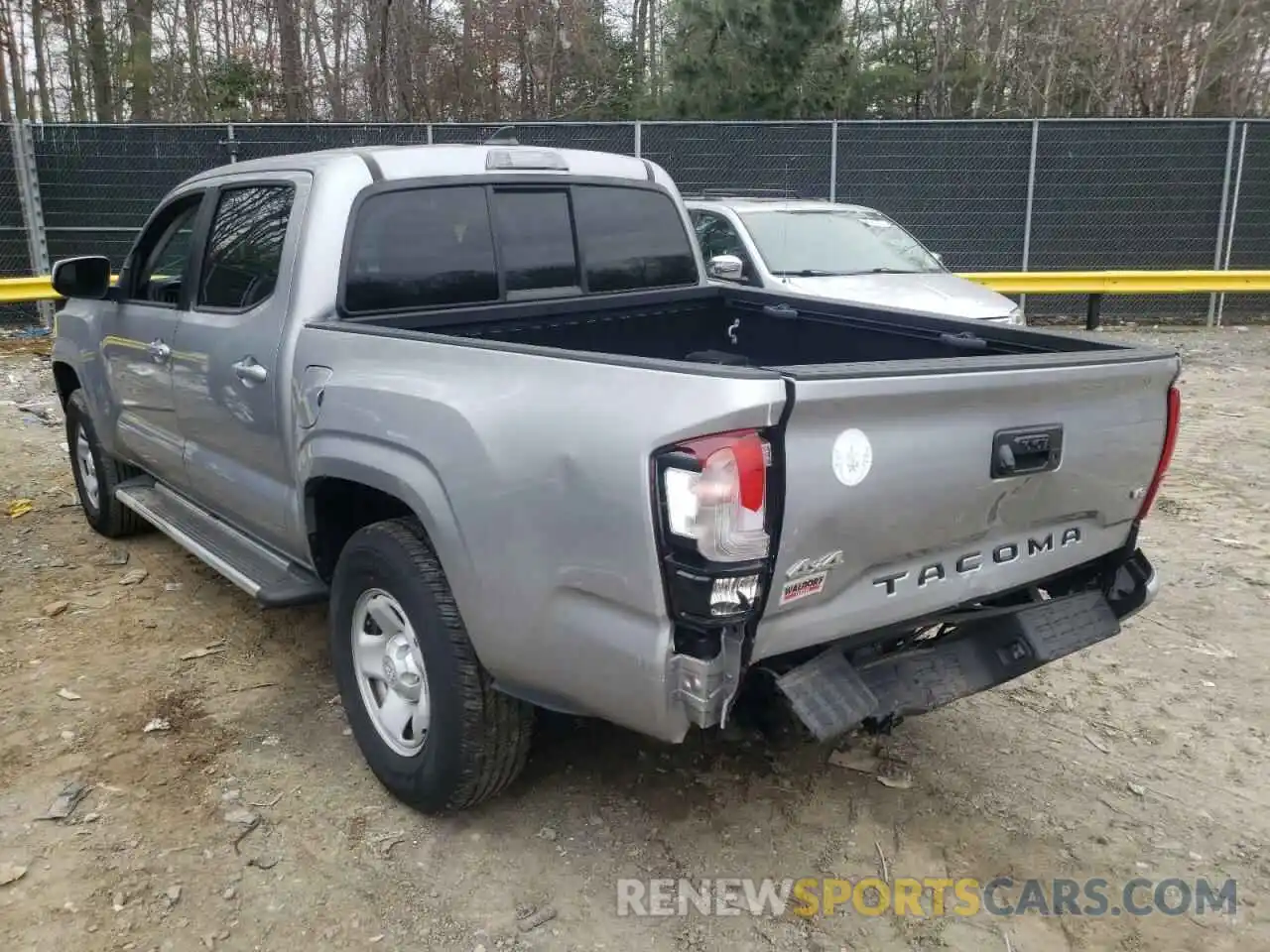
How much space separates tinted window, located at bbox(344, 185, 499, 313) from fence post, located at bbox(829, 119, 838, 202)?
34.1 feet

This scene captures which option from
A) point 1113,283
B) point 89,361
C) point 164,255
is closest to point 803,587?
point 164,255

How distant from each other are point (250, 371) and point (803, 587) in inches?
88.4

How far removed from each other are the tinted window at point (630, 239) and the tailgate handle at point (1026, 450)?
6.55 ft

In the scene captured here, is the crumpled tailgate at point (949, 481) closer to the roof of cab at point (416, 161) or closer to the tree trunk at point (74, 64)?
the roof of cab at point (416, 161)

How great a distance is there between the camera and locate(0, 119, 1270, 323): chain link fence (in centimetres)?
1305

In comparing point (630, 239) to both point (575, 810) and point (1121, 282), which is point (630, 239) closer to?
point (575, 810)

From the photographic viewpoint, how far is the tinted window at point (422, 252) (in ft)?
12.1

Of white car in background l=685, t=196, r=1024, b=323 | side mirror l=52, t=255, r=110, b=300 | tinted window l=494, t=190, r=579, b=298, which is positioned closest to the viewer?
tinted window l=494, t=190, r=579, b=298

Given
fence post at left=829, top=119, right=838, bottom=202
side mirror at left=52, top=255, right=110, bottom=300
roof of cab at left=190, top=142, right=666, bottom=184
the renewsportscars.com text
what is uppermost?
fence post at left=829, top=119, right=838, bottom=202

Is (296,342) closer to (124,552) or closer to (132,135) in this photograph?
(124,552)

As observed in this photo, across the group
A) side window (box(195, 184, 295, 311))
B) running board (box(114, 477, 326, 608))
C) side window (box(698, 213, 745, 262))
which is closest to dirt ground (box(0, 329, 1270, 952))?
running board (box(114, 477, 326, 608))

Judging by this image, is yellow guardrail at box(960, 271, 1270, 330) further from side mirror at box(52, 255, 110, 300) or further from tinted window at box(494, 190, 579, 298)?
side mirror at box(52, 255, 110, 300)

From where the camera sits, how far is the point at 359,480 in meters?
3.20

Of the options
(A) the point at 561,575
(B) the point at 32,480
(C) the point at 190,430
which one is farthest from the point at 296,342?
(B) the point at 32,480
